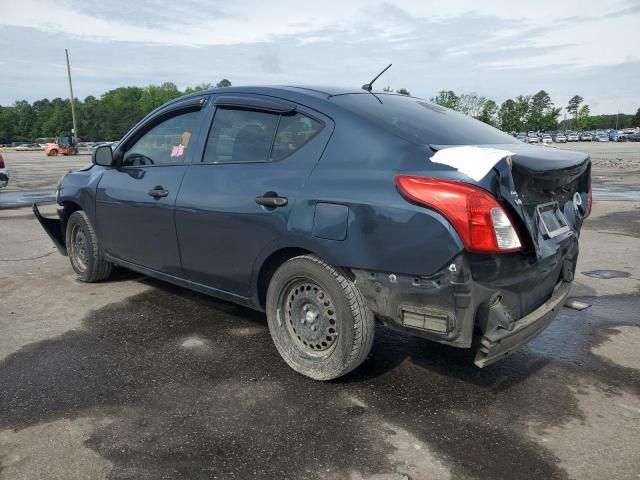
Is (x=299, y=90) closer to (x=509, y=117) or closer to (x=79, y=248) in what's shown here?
(x=79, y=248)

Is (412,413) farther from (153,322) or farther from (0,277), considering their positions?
(0,277)

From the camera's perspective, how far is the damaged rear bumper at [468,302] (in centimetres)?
266

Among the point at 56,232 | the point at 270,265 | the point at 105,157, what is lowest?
the point at 56,232

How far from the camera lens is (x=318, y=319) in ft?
10.7

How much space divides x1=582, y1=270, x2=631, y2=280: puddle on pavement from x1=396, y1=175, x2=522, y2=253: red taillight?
3684mm

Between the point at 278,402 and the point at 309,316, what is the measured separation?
53 centimetres

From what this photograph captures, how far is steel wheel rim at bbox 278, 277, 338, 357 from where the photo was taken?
10.5ft

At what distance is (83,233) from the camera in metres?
5.29

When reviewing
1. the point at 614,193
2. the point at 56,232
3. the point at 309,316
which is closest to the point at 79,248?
the point at 56,232

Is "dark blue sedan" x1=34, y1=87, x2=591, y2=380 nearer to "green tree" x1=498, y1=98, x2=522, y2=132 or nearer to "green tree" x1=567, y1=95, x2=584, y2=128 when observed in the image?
"green tree" x1=498, y1=98, x2=522, y2=132

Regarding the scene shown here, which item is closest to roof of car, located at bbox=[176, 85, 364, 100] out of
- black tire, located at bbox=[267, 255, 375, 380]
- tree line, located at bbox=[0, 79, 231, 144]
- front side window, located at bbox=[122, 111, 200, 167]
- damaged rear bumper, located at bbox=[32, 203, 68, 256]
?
front side window, located at bbox=[122, 111, 200, 167]

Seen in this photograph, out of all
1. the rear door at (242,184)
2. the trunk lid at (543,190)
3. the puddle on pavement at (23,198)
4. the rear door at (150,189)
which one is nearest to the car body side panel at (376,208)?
the rear door at (242,184)

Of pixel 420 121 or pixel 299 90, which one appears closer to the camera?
pixel 420 121

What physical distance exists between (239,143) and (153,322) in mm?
1689
